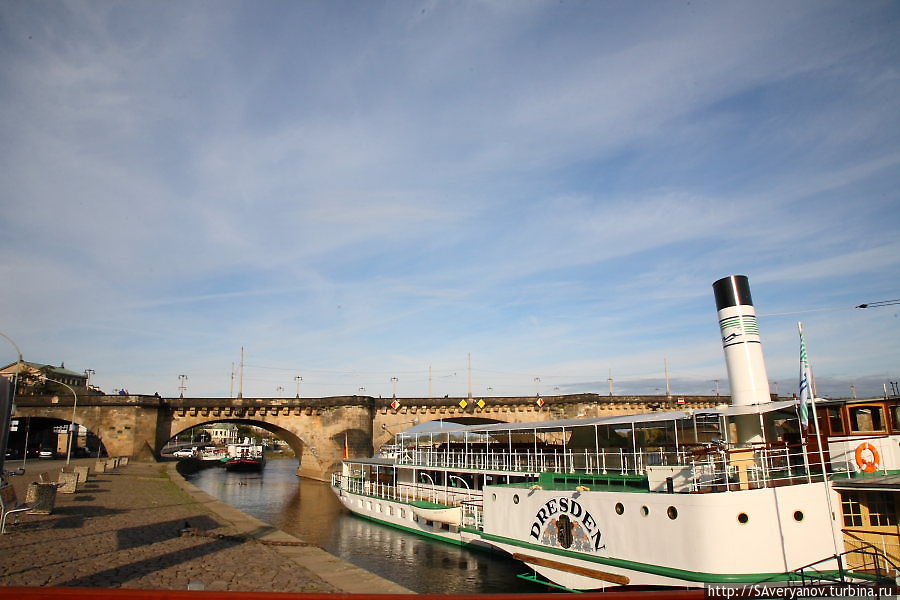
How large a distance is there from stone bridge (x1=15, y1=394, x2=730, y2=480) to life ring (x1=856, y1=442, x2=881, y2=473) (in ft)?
160

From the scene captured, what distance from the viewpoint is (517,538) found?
22297 mm

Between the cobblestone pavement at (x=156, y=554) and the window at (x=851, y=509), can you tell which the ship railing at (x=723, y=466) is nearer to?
the window at (x=851, y=509)

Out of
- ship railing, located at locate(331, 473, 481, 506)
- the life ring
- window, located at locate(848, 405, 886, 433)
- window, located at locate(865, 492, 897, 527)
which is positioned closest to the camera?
window, located at locate(865, 492, 897, 527)

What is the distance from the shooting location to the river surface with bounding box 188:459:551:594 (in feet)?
73.7

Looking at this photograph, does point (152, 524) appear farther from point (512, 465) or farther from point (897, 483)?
point (897, 483)

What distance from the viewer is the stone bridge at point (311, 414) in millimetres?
58344

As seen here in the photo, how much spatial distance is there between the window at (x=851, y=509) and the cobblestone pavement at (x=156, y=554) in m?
12.8

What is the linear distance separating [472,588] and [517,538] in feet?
8.02

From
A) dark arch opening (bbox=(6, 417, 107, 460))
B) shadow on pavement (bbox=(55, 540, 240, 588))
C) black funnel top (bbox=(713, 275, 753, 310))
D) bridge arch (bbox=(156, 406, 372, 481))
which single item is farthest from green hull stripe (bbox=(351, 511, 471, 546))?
dark arch opening (bbox=(6, 417, 107, 460))

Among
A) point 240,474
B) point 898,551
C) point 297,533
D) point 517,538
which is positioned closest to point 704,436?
point 517,538

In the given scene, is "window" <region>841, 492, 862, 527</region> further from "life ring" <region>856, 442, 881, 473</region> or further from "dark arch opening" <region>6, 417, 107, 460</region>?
"dark arch opening" <region>6, 417, 107, 460</region>

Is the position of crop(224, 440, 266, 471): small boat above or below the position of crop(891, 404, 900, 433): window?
below

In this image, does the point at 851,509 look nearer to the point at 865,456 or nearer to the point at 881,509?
the point at 881,509

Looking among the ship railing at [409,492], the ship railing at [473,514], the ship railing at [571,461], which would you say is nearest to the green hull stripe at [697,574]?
the ship railing at [571,461]
